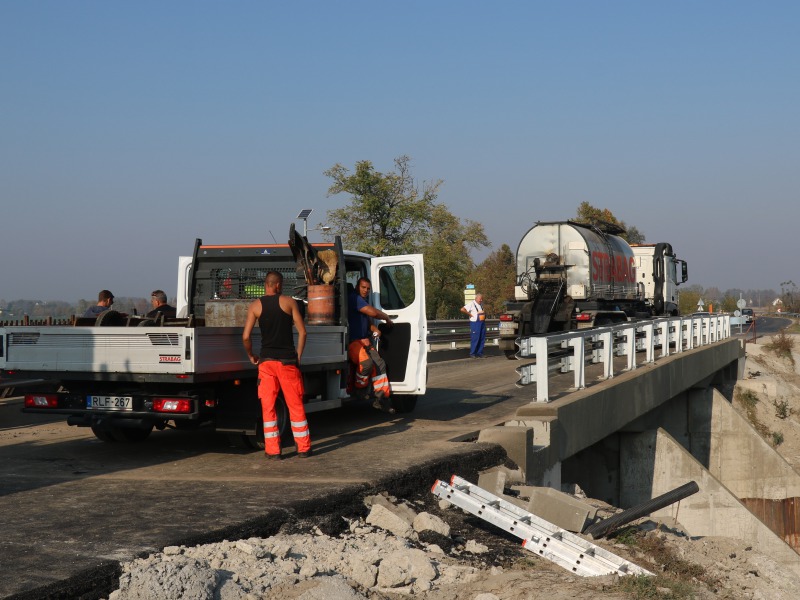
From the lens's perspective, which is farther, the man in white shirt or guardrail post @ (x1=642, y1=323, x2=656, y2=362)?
the man in white shirt

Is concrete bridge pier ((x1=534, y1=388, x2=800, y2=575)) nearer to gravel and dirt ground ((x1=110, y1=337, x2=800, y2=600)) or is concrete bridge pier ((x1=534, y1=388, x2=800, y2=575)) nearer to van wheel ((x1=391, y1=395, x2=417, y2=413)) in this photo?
van wheel ((x1=391, y1=395, x2=417, y2=413))

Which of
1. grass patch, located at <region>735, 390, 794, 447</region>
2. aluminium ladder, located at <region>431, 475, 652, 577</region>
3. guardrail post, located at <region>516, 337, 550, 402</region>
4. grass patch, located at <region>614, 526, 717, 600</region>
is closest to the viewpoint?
grass patch, located at <region>614, 526, 717, 600</region>

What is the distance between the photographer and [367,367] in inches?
426

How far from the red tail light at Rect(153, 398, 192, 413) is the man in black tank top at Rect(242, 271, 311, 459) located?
0.65 m

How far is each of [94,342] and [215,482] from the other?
1985 millimetres

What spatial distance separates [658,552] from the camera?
7.13m

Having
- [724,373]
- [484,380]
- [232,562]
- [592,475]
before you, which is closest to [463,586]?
[232,562]

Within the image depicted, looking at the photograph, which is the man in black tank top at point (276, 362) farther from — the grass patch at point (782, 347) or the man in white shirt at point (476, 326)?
the grass patch at point (782, 347)

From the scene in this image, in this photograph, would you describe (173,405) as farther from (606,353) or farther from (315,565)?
(606,353)

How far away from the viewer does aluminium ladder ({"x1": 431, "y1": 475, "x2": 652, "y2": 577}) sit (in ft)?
19.8

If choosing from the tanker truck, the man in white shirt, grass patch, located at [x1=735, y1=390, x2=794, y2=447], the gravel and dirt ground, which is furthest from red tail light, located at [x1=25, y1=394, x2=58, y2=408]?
grass patch, located at [x1=735, y1=390, x2=794, y2=447]

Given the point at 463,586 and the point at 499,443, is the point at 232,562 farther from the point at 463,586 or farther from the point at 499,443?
the point at 499,443

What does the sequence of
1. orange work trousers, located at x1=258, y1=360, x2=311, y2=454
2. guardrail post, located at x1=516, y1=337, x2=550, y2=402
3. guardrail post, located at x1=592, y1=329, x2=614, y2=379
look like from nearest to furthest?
orange work trousers, located at x1=258, y1=360, x2=311, y2=454, guardrail post, located at x1=516, y1=337, x2=550, y2=402, guardrail post, located at x1=592, y1=329, x2=614, y2=379

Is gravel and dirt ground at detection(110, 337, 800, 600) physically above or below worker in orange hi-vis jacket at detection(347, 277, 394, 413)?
below
